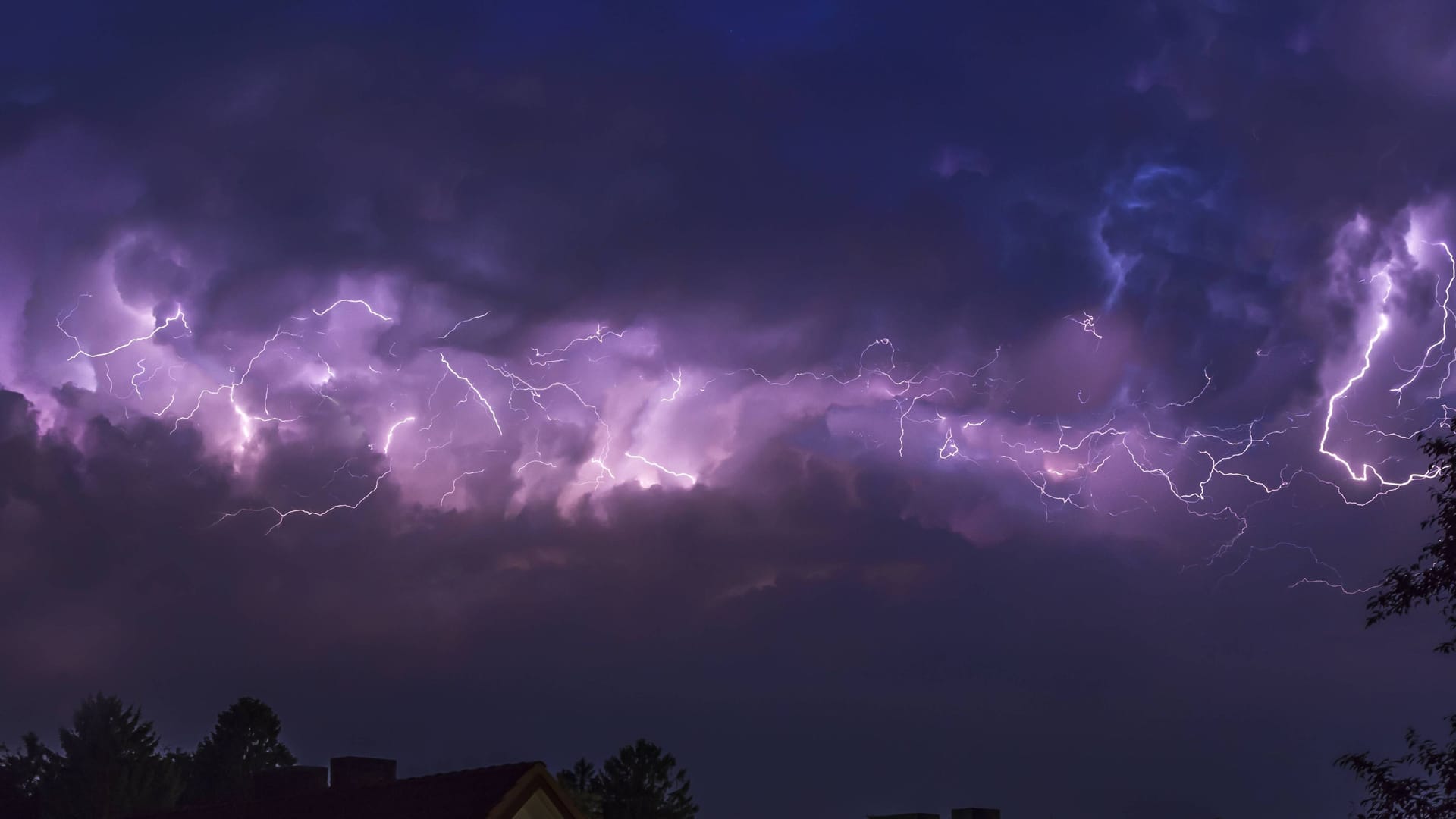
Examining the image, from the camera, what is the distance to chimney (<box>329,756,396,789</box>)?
81.6 ft

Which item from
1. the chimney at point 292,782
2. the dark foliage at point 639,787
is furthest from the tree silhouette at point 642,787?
the chimney at point 292,782

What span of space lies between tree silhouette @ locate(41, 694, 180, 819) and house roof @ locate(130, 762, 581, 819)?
92.3ft

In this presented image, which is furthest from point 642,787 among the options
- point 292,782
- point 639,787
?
point 292,782

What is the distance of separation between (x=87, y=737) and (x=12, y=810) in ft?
68.0

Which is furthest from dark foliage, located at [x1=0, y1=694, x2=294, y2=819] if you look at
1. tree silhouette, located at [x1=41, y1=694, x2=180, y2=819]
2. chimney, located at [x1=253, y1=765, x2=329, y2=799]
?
chimney, located at [x1=253, y1=765, x2=329, y2=799]

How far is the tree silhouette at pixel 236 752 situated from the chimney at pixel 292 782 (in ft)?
156

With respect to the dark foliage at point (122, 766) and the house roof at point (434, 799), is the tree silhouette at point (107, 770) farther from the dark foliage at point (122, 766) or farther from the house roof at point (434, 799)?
the house roof at point (434, 799)

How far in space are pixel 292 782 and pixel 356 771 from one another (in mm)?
1285

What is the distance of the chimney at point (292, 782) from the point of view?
25297mm

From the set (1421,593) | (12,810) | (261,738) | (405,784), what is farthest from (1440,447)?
(261,738)

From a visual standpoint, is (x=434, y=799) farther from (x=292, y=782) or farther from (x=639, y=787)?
(x=639, y=787)

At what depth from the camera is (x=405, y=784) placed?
22.0 m

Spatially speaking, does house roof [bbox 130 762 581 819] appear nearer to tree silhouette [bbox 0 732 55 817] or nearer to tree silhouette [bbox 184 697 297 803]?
tree silhouette [bbox 0 732 55 817]

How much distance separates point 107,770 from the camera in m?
53.8
